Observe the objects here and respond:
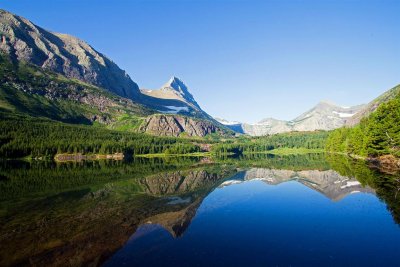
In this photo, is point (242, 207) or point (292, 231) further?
point (242, 207)

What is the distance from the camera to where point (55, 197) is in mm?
52219

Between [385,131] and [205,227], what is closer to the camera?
[205,227]

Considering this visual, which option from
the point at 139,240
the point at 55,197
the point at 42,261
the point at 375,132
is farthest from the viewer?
the point at 375,132

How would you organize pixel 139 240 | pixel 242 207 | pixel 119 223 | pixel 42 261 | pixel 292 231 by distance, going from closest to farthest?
1. pixel 42 261
2. pixel 139 240
3. pixel 292 231
4. pixel 119 223
5. pixel 242 207

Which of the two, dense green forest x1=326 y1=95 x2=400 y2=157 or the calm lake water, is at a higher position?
dense green forest x1=326 y1=95 x2=400 y2=157

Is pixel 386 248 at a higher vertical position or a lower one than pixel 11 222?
higher

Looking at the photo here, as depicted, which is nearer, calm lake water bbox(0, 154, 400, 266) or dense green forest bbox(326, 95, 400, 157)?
calm lake water bbox(0, 154, 400, 266)

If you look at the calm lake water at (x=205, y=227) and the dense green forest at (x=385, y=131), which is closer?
the calm lake water at (x=205, y=227)

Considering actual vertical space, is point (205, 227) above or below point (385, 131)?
below

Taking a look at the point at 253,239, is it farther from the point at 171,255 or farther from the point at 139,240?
the point at 139,240

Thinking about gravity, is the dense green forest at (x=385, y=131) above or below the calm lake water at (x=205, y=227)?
above

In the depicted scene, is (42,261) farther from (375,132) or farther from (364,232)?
(375,132)

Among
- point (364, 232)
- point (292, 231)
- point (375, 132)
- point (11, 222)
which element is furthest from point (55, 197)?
point (375, 132)

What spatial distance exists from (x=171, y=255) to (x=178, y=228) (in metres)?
8.33
